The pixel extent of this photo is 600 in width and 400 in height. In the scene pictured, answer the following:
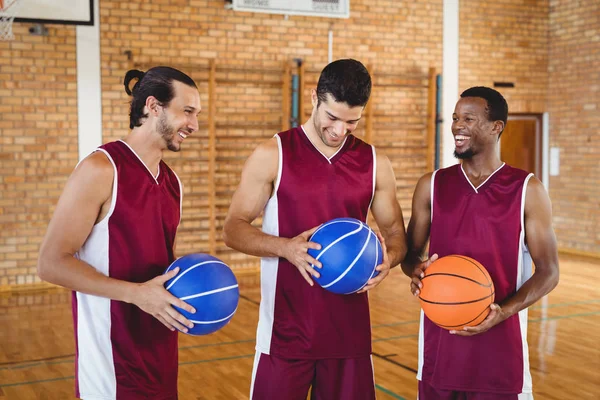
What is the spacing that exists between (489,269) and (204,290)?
41.9 inches

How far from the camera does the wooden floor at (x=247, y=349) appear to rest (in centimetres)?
425

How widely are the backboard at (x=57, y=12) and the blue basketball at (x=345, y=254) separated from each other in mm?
5719

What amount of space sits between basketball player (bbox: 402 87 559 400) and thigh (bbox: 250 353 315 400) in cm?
47

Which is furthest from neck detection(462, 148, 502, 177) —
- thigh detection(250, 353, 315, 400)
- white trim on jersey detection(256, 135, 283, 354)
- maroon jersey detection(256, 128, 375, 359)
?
thigh detection(250, 353, 315, 400)

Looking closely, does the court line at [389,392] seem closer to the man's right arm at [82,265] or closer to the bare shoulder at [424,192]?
the bare shoulder at [424,192]

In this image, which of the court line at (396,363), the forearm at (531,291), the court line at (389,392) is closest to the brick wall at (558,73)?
the court line at (396,363)

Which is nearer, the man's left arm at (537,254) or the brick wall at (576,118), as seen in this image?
the man's left arm at (537,254)

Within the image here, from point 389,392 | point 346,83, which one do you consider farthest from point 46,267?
point 389,392

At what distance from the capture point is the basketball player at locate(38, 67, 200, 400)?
205cm

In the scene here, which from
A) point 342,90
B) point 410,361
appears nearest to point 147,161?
point 342,90

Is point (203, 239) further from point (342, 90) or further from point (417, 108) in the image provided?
point (342, 90)

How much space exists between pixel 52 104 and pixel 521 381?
6437 millimetres

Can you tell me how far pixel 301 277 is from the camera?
247 cm

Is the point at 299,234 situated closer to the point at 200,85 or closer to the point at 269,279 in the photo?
the point at 269,279
